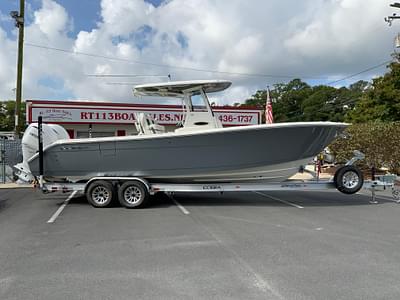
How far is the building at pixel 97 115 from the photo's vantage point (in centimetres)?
1988

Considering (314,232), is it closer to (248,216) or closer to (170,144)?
(248,216)

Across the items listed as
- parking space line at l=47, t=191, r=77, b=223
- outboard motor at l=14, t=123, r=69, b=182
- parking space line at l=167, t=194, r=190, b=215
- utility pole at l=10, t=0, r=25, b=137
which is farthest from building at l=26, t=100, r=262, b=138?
outboard motor at l=14, t=123, r=69, b=182

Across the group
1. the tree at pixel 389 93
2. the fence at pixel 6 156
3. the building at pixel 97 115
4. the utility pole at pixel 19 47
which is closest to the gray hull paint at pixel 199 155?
the fence at pixel 6 156

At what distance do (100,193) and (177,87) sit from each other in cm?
326

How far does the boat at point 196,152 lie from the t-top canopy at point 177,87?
0.03 m

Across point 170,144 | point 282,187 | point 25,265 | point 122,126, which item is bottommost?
point 25,265

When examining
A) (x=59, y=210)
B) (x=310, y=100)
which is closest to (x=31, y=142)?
(x=59, y=210)

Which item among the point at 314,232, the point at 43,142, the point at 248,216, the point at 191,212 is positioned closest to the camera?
the point at 314,232

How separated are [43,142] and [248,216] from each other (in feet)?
17.4

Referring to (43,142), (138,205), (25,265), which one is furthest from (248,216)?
(43,142)

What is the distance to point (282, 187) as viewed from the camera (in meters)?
9.02

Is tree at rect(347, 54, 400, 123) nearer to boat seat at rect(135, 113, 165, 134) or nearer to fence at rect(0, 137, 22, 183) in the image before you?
boat seat at rect(135, 113, 165, 134)

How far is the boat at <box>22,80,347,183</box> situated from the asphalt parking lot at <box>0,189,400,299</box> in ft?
2.78

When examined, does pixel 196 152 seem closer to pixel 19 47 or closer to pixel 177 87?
pixel 177 87
